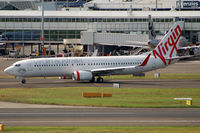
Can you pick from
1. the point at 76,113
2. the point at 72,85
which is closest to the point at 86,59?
the point at 72,85

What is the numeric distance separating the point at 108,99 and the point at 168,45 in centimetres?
2547

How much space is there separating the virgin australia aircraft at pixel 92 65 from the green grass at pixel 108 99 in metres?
7.99

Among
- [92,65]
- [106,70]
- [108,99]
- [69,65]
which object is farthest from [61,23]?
[108,99]

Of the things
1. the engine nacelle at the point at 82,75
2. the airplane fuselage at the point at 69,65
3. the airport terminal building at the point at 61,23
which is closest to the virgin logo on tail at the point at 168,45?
the airplane fuselage at the point at 69,65

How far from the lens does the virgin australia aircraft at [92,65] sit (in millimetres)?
71188

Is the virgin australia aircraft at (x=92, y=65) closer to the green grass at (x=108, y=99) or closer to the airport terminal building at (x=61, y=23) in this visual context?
the green grass at (x=108, y=99)

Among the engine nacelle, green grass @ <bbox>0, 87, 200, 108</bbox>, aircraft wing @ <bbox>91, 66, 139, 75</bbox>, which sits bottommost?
green grass @ <bbox>0, 87, 200, 108</bbox>

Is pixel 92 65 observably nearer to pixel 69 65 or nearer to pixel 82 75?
pixel 82 75

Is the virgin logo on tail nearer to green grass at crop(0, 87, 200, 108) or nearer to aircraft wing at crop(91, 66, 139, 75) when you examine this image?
aircraft wing at crop(91, 66, 139, 75)

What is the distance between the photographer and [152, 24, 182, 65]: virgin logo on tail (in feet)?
245

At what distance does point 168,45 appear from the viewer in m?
75.3

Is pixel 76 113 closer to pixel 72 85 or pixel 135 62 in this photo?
pixel 72 85

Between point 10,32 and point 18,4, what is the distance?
5404cm

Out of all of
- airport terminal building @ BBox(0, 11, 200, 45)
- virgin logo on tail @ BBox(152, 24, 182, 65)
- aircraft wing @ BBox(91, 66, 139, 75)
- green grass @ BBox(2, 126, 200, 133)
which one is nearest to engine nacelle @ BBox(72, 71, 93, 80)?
aircraft wing @ BBox(91, 66, 139, 75)
